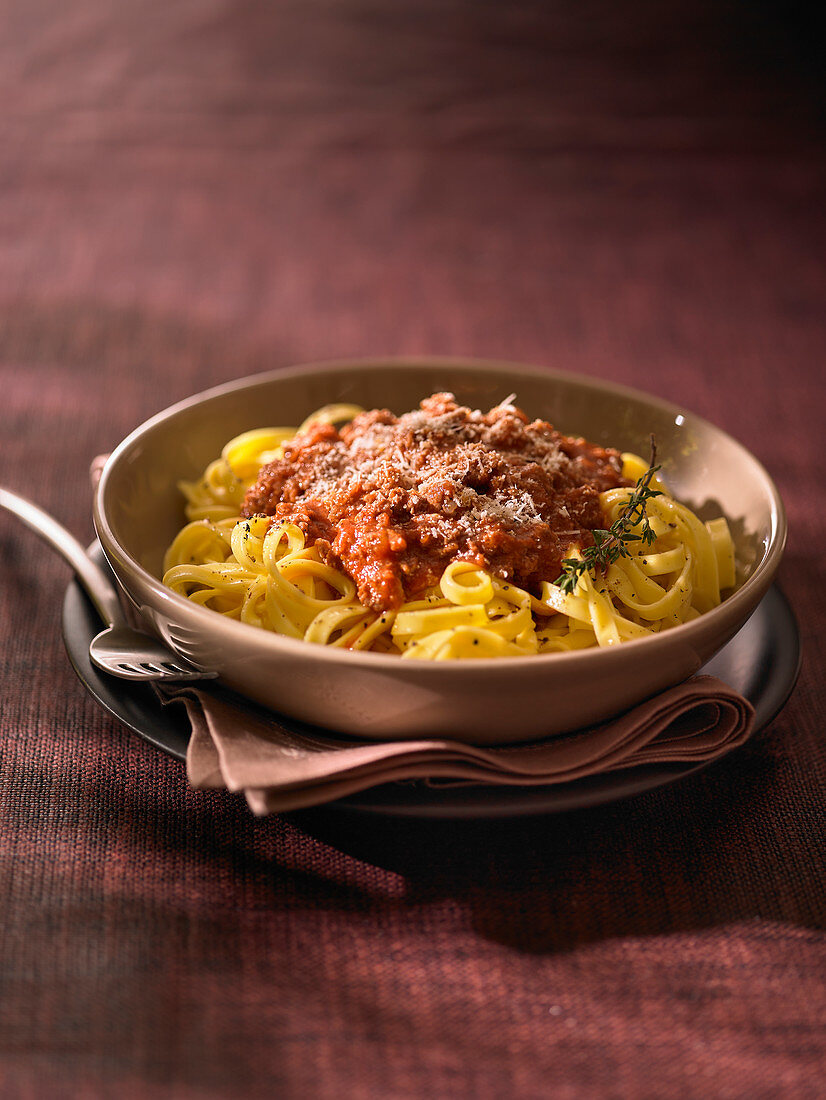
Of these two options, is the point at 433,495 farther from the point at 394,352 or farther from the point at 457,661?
the point at 394,352

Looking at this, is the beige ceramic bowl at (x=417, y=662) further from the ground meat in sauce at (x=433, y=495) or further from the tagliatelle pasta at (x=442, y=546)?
the ground meat in sauce at (x=433, y=495)

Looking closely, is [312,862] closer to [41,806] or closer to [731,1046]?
[41,806]

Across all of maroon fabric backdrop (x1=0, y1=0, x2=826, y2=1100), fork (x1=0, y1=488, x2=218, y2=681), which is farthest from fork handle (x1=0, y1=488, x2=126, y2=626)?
maroon fabric backdrop (x1=0, y1=0, x2=826, y2=1100)

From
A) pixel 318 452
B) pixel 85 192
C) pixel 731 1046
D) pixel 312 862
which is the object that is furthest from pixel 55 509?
pixel 85 192

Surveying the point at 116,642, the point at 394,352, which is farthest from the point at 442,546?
the point at 394,352

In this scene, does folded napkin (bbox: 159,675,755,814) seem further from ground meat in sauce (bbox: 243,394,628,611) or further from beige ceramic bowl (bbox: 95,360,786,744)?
ground meat in sauce (bbox: 243,394,628,611)

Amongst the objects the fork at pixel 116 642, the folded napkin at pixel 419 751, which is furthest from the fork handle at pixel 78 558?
the folded napkin at pixel 419 751
